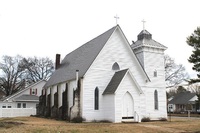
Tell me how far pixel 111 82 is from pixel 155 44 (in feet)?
34.1

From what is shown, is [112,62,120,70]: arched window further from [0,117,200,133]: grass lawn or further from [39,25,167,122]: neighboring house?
[0,117,200,133]: grass lawn

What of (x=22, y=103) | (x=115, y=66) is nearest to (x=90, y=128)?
(x=115, y=66)

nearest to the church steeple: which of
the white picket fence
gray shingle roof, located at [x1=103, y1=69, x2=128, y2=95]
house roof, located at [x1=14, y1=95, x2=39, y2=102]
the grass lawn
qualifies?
gray shingle roof, located at [x1=103, y1=69, x2=128, y2=95]

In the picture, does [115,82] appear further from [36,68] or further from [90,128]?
[36,68]

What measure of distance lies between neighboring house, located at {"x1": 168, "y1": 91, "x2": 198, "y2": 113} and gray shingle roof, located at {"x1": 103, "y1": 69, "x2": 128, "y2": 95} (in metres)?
44.0

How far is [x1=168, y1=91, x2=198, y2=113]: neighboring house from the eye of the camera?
6944 centimetres

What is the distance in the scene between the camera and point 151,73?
35719mm

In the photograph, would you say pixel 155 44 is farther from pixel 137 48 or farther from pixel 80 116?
pixel 80 116

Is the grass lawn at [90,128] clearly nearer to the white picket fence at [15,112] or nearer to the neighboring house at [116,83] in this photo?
the neighboring house at [116,83]

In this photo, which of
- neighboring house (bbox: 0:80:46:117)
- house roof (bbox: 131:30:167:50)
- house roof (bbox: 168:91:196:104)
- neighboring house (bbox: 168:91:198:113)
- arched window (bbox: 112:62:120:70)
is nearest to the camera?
arched window (bbox: 112:62:120:70)

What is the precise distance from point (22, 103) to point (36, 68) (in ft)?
67.2

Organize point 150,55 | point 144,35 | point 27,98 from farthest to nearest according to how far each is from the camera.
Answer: point 27,98, point 144,35, point 150,55

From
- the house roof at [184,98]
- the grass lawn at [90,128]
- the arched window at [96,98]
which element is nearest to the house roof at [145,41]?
the arched window at [96,98]

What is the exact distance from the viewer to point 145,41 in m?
36.3
